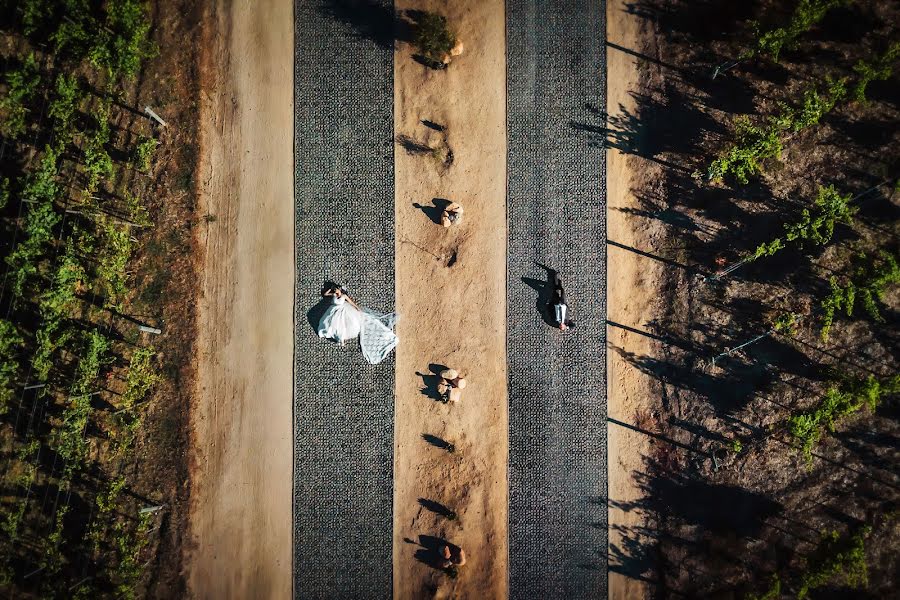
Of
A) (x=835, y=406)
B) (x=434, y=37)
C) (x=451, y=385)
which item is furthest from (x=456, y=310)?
(x=835, y=406)

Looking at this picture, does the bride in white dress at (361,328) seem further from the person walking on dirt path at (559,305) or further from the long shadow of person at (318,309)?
the person walking on dirt path at (559,305)

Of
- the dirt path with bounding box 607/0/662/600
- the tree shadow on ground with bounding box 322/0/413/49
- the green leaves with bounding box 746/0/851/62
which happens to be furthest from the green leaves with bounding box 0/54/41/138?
the green leaves with bounding box 746/0/851/62

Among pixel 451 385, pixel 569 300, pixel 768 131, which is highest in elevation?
pixel 768 131

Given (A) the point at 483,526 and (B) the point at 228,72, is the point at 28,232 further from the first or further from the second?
(A) the point at 483,526

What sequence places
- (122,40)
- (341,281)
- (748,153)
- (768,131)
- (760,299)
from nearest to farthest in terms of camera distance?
(122,40) < (748,153) < (768,131) < (760,299) < (341,281)

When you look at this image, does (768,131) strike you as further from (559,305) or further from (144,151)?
(144,151)

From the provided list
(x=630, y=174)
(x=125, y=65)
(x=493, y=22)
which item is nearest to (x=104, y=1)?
(x=125, y=65)

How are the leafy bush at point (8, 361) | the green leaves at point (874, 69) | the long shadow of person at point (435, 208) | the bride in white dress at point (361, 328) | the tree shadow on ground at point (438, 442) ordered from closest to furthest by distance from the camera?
the green leaves at point (874, 69) → the leafy bush at point (8, 361) → the bride in white dress at point (361, 328) → the tree shadow on ground at point (438, 442) → the long shadow of person at point (435, 208)

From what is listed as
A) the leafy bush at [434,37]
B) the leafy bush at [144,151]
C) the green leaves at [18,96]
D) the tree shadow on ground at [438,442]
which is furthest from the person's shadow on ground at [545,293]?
the green leaves at [18,96]
